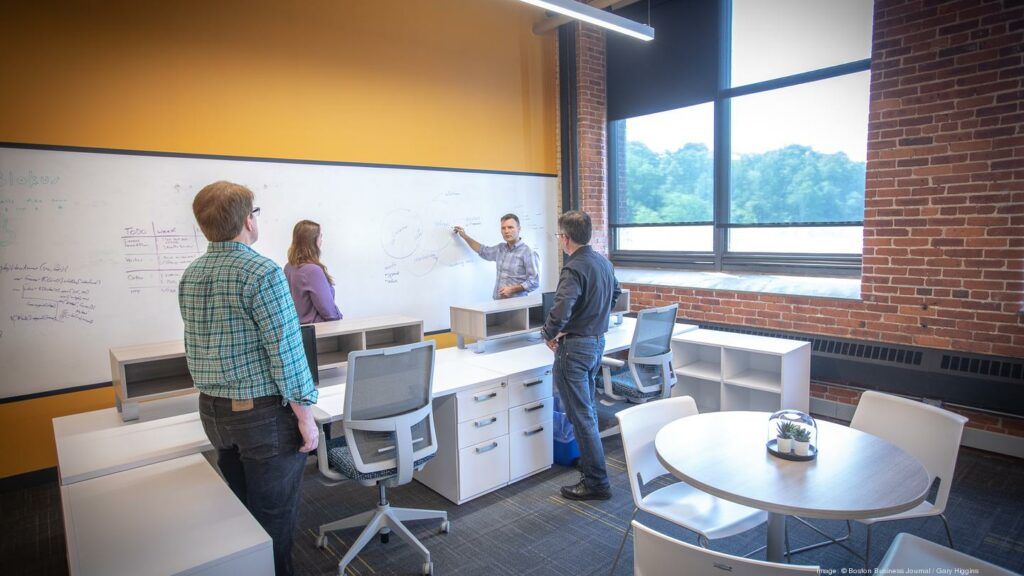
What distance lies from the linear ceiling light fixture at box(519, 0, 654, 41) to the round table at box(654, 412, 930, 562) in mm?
2739

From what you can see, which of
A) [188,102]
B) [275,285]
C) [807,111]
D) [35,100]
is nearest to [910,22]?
[807,111]

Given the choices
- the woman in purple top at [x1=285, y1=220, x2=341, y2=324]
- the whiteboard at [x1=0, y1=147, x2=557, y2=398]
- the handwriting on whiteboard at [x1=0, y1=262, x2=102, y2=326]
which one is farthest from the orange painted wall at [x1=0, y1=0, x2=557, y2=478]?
the woman in purple top at [x1=285, y1=220, x2=341, y2=324]

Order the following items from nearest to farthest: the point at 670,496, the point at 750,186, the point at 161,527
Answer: the point at 161,527 → the point at 670,496 → the point at 750,186

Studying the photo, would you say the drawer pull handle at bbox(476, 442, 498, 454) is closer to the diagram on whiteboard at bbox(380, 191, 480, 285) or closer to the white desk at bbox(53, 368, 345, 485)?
the white desk at bbox(53, 368, 345, 485)

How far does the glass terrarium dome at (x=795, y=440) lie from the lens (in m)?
2.09

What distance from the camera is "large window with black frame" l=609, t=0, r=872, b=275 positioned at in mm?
4516

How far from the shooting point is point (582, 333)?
3.12 meters

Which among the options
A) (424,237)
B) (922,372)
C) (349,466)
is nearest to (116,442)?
(349,466)

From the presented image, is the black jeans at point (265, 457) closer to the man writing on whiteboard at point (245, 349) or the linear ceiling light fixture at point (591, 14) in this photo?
the man writing on whiteboard at point (245, 349)

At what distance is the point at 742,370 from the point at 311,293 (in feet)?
10.2

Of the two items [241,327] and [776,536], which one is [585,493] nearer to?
[776,536]

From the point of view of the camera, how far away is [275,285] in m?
1.84

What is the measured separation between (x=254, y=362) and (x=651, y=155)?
4.92 metres

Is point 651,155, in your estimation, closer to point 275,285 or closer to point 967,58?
point 967,58
